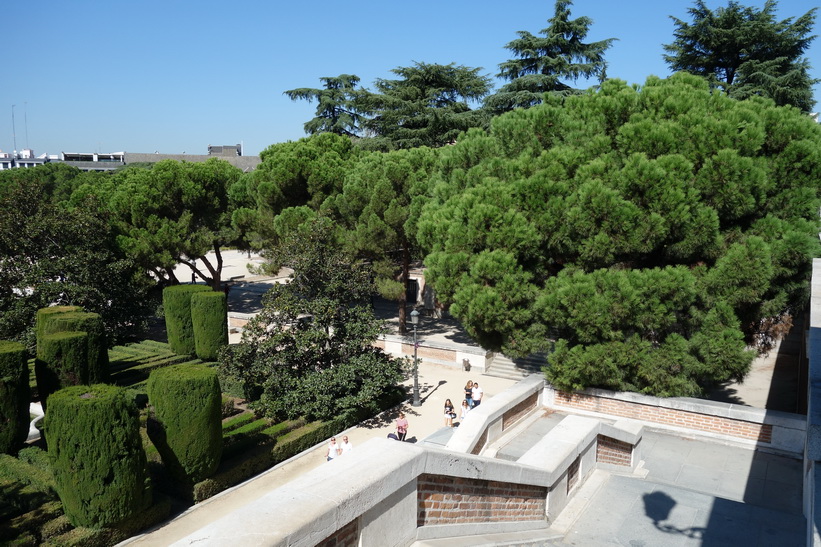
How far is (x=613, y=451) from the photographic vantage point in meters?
9.38

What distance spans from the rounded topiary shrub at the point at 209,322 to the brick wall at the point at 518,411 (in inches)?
383

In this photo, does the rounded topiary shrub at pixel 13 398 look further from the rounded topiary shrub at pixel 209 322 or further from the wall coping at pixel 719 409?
the wall coping at pixel 719 409

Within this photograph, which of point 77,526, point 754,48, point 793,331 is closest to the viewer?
point 77,526

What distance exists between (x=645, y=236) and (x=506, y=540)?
7963 millimetres

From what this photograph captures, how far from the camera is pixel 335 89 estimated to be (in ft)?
137

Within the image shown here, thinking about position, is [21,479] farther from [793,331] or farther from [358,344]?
[793,331]

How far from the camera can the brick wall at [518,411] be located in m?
11.4

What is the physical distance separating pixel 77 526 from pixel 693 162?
13.3 meters

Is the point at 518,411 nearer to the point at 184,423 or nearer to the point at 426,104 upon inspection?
the point at 184,423

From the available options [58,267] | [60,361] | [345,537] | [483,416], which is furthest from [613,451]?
[58,267]

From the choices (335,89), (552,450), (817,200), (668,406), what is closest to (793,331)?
(817,200)

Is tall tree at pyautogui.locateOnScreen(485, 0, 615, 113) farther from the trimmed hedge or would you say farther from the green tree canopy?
the trimmed hedge

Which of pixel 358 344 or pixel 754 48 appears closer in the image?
pixel 358 344

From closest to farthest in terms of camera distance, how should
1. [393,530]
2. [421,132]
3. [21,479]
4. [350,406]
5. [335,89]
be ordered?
A: [393,530], [21,479], [350,406], [421,132], [335,89]
